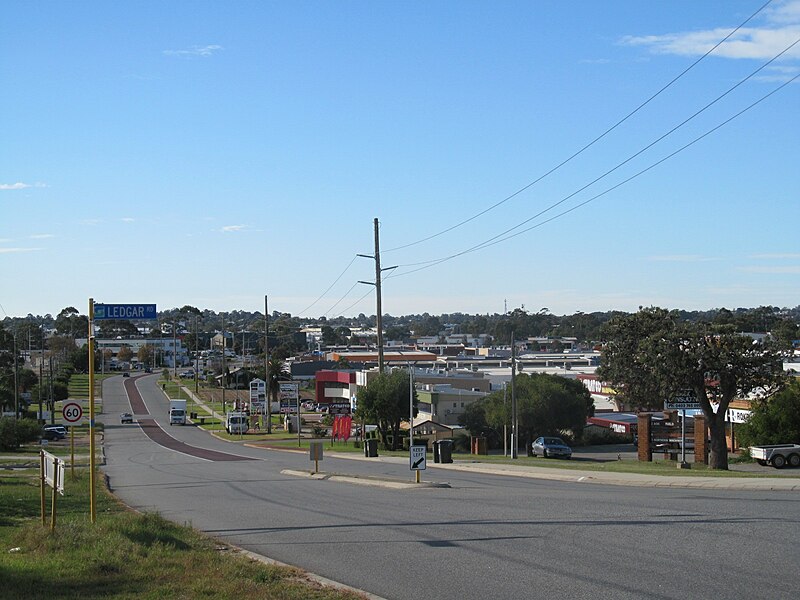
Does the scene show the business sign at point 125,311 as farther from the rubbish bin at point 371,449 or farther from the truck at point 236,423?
the truck at point 236,423

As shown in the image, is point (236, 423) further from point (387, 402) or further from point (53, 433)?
point (387, 402)

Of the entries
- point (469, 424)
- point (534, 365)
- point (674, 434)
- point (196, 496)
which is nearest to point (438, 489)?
point (196, 496)

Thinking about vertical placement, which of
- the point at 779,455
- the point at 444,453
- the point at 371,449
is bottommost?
the point at 371,449

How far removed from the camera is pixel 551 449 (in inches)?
2112

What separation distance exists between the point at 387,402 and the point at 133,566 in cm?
4553

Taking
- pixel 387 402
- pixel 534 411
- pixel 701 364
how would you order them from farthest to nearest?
pixel 534 411
pixel 387 402
pixel 701 364

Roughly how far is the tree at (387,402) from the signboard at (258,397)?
27637 mm

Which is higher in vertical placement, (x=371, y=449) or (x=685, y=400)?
(x=685, y=400)

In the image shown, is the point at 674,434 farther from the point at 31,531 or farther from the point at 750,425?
the point at 31,531

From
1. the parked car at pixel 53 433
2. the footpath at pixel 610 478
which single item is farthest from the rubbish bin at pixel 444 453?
the parked car at pixel 53 433

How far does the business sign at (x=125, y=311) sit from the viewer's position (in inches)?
575

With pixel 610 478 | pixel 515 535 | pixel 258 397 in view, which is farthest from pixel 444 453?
pixel 258 397

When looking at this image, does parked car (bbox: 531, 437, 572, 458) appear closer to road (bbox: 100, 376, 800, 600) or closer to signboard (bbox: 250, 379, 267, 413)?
road (bbox: 100, 376, 800, 600)

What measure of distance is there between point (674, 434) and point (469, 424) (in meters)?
21.8
